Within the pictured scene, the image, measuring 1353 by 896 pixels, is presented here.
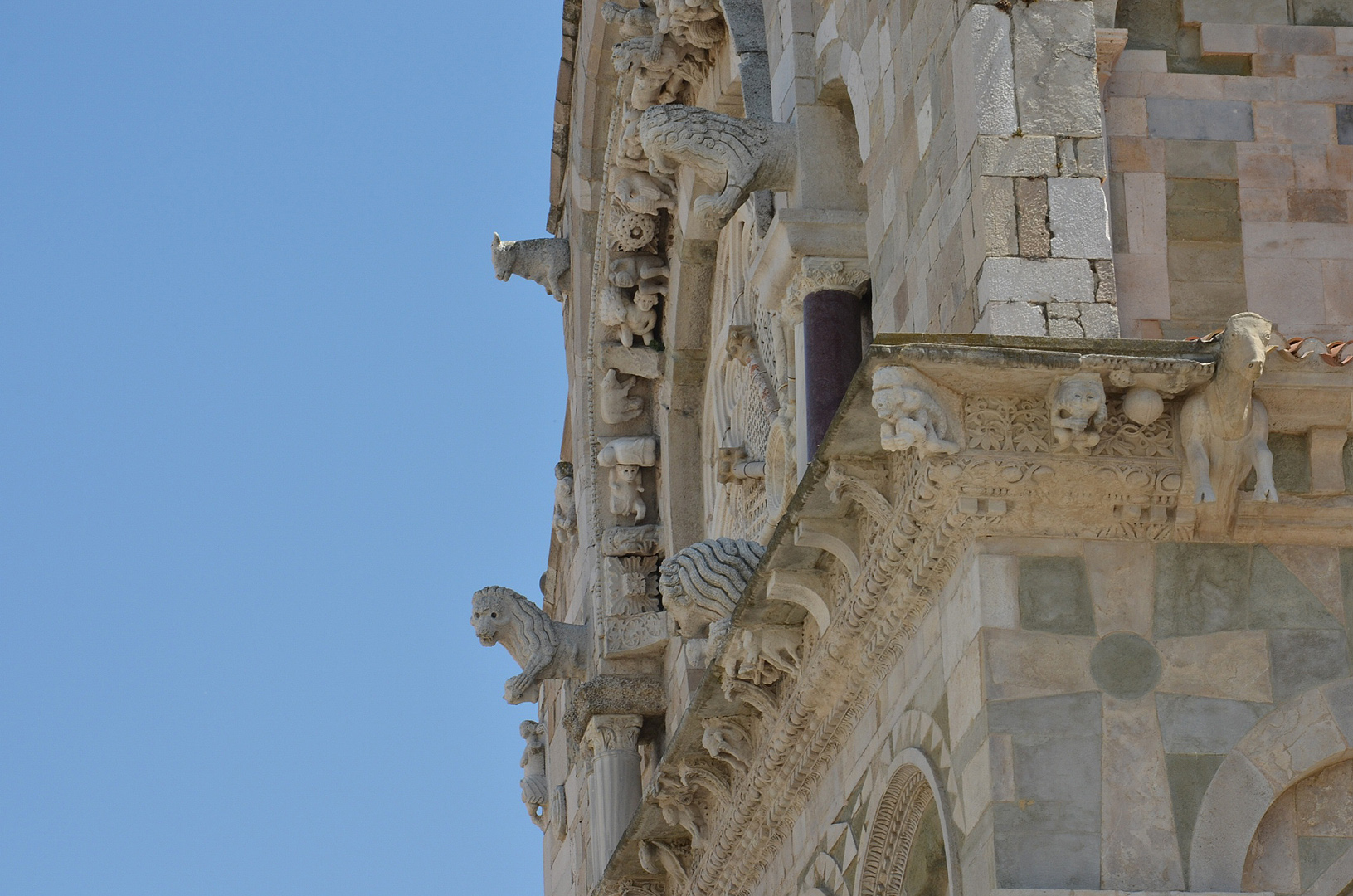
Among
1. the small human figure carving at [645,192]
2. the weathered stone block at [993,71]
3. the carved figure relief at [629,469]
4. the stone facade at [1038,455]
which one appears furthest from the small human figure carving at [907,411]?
the carved figure relief at [629,469]

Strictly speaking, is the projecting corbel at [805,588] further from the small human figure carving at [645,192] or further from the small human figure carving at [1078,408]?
the small human figure carving at [645,192]

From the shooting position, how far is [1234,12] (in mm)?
9172

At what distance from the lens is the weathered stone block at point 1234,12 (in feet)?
30.0

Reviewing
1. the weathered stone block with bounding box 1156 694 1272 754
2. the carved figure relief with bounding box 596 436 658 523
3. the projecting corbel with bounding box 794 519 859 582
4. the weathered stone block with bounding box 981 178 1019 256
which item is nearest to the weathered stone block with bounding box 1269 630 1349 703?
the weathered stone block with bounding box 1156 694 1272 754

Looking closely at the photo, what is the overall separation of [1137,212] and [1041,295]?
2.25ft

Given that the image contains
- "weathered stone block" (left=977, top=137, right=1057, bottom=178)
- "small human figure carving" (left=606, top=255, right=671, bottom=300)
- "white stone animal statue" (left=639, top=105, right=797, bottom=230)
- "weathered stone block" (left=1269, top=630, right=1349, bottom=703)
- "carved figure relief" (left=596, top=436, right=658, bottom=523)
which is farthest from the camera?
"carved figure relief" (left=596, top=436, right=658, bottom=523)

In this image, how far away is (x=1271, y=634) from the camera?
795 centimetres

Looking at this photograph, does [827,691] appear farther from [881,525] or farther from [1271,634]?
[1271,634]

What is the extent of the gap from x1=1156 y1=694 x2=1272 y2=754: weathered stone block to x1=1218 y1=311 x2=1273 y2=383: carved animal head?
1047mm

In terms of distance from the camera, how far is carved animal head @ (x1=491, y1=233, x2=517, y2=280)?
17.2 metres

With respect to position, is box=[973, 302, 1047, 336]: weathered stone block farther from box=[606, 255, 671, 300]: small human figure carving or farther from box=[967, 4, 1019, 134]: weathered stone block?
box=[606, 255, 671, 300]: small human figure carving

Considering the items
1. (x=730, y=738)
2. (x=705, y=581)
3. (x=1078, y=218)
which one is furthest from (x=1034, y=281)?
(x=730, y=738)

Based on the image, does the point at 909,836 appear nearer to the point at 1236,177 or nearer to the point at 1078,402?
the point at 1078,402

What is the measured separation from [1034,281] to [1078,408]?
2.31ft
